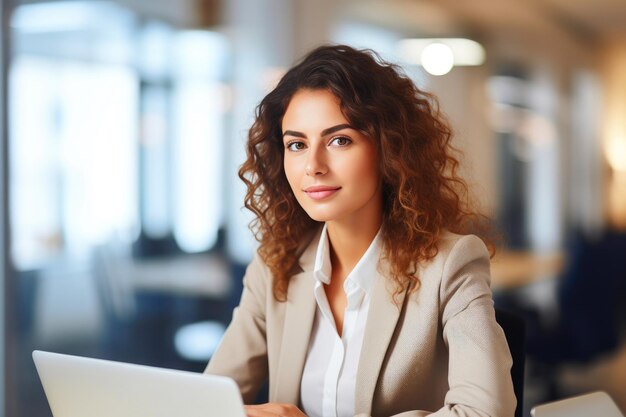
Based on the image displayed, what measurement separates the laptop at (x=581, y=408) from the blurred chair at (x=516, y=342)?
0.88 ft

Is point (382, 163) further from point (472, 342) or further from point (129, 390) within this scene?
point (129, 390)

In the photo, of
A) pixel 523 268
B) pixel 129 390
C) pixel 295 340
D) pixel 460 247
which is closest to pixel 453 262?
pixel 460 247

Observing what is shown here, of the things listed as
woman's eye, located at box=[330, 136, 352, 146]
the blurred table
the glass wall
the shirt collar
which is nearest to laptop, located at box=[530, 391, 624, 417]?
the shirt collar

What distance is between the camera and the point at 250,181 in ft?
6.47

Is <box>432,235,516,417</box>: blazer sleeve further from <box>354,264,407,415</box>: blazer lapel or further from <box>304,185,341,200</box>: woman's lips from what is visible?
<box>304,185,341,200</box>: woman's lips

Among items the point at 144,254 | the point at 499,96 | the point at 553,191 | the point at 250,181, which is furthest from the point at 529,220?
the point at 250,181

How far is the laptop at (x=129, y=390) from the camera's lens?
3.94ft

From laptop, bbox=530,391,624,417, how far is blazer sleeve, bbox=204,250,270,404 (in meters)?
0.73

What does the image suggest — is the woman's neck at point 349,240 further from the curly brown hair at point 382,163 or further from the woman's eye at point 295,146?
the woman's eye at point 295,146

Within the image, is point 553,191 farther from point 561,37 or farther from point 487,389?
point 487,389

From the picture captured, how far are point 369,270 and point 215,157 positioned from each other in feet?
8.98

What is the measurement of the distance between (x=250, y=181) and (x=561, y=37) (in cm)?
245

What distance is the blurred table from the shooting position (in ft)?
13.1

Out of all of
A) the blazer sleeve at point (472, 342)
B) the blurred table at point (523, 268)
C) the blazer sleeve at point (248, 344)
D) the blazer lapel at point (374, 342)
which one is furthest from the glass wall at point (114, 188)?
the blazer sleeve at point (472, 342)
